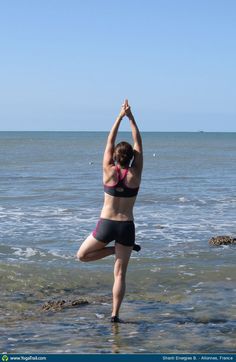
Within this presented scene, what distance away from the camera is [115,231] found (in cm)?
721

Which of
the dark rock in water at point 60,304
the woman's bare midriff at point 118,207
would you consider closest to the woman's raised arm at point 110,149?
the woman's bare midriff at point 118,207

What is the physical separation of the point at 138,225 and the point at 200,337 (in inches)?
347

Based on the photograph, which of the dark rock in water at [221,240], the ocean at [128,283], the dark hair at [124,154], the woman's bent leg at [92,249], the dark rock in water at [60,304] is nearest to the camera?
the ocean at [128,283]

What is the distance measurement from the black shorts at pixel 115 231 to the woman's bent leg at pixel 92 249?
0.28 feet

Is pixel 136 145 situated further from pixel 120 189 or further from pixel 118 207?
pixel 118 207

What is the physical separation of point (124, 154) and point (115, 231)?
931 mm

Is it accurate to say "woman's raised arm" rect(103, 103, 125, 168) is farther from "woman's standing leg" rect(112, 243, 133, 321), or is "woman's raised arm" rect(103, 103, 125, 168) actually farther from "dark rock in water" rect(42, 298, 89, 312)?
"dark rock in water" rect(42, 298, 89, 312)

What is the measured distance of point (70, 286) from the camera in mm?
9734

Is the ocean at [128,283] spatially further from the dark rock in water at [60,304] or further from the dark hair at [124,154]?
the dark hair at [124,154]

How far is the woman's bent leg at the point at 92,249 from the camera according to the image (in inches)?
289

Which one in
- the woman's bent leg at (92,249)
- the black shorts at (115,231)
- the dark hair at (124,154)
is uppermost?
the dark hair at (124,154)

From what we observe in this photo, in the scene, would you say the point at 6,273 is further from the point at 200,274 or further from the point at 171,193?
the point at 171,193

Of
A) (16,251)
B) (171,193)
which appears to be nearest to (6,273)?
(16,251)

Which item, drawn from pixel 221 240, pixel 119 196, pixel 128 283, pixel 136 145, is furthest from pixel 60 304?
pixel 221 240
